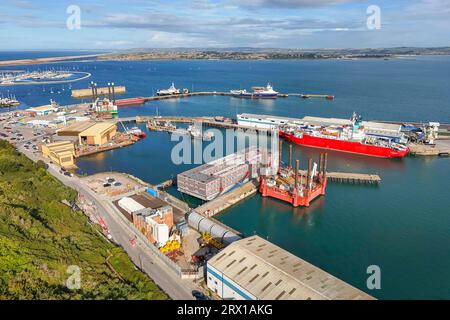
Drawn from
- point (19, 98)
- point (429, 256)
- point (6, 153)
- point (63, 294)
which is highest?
point (19, 98)

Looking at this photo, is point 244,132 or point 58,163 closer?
point 58,163

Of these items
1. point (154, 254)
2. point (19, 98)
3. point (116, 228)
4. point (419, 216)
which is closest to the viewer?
point (154, 254)

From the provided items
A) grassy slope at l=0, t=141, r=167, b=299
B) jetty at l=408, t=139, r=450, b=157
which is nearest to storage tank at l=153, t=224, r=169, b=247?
grassy slope at l=0, t=141, r=167, b=299

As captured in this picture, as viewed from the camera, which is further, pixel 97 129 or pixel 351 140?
pixel 97 129

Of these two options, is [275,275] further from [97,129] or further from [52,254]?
[97,129]

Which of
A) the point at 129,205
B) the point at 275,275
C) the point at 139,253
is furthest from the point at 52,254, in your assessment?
the point at 275,275

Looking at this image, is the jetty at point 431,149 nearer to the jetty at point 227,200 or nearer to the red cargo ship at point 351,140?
the red cargo ship at point 351,140

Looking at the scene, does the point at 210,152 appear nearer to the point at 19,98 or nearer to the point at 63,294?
the point at 63,294

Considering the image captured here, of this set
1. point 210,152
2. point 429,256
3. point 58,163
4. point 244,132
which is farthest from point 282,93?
point 429,256
